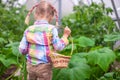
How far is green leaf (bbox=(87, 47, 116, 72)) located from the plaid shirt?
858mm

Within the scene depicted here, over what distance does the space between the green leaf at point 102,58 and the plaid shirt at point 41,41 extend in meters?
0.86

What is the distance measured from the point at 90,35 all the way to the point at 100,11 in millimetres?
461

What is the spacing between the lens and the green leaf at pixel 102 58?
13.8 ft

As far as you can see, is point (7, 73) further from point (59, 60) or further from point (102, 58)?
point (59, 60)

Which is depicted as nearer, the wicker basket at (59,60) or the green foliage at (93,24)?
the wicker basket at (59,60)

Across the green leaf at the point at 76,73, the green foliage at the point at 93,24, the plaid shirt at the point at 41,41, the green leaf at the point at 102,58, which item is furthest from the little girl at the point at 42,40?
the green foliage at the point at 93,24

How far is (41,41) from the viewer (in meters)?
3.49

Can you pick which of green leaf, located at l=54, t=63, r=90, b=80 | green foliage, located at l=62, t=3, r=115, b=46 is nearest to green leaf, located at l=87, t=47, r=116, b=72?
green leaf, located at l=54, t=63, r=90, b=80

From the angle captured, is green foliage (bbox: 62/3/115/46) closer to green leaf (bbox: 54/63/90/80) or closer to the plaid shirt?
green leaf (bbox: 54/63/90/80)

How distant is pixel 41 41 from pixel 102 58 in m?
1.00

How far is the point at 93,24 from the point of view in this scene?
6.49 m

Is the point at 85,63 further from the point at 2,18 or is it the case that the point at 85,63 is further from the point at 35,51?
the point at 2,18

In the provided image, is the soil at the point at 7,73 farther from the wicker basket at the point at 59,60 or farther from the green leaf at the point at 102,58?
the wicker basket at the point at 59,60

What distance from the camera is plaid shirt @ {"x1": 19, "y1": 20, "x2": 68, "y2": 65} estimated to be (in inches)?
137
